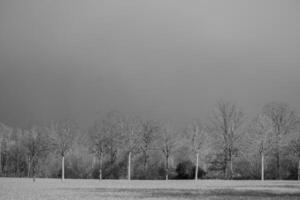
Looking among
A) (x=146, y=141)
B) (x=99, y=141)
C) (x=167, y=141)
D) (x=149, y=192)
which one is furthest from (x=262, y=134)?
(x=149, y=192)

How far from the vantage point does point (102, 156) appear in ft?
298

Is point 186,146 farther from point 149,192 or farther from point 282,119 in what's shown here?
point 149,192

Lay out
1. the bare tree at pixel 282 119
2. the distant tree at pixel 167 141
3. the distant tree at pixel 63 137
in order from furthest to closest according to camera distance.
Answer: the distant tree at pixel 167 141 < the bare tree at pixel 282 119 < the distant tree at pixel 63 137

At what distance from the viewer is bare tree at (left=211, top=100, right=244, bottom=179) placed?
8050cm

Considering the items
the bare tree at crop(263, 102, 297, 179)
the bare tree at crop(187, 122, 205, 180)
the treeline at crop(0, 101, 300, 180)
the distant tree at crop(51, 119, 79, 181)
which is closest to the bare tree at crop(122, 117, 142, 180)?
the treeline at crop(0, 101, 300, 180)

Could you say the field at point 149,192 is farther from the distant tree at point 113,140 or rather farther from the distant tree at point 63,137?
the distant tree at point 113,140

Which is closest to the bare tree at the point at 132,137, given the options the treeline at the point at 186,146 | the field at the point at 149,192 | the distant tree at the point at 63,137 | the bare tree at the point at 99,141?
the treeline at the point at 186,146

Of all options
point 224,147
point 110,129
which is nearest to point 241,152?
point 224,147

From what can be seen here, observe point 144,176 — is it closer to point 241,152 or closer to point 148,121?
point 148,121

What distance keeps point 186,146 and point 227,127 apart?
→ 36.2ft

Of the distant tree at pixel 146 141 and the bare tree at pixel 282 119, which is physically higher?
the bare tree at pixel 282 119

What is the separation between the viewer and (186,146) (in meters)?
90.2

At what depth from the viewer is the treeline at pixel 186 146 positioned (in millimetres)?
78875

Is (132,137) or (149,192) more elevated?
(132,137)
